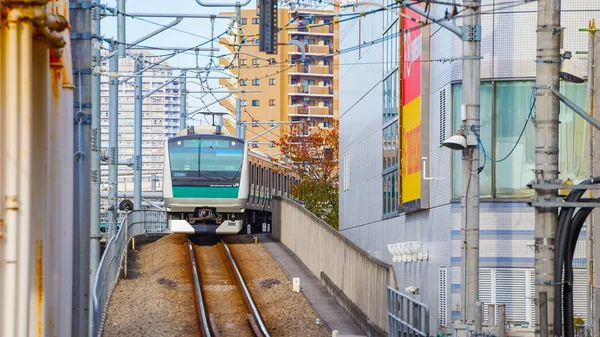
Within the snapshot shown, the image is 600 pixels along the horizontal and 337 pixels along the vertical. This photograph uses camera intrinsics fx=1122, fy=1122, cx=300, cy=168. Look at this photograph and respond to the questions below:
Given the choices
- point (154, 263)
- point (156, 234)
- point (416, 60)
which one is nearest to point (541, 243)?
point (416, 60)

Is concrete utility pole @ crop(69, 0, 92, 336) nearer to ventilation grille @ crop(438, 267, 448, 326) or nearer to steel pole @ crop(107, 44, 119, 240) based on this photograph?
ventilation grille @ crop(438, 267, 448, 326)

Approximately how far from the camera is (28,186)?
5.98 metres

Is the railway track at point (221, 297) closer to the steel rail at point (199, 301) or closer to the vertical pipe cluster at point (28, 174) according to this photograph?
the steel rail at point (199, 301)

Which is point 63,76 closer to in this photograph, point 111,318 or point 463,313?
point 463,313

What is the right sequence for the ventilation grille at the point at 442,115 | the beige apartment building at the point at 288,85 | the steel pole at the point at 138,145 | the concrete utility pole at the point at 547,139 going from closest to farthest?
the concrete utility pole at the point at 547,139
the ventilation grille at the point at 442,115
the steel pole at the point at 138,145
the beige apartment building at the point at 288,85

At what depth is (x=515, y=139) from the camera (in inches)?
740

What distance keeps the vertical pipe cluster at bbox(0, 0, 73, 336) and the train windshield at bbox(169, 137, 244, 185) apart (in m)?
26.4

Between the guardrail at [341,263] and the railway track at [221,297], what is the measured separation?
2078mm

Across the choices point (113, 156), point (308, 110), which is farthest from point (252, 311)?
point (308, 110)

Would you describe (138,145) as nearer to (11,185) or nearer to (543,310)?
(543,310)

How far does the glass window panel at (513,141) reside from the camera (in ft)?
61.3

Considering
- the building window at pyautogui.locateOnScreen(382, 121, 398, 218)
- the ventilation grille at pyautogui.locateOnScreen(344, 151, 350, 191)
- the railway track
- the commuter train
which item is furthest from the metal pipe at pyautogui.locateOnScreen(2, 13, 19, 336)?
the ventilation grille at pyautogui.locateOnScreen(344, 151, 350, 191)

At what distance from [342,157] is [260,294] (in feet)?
34.2

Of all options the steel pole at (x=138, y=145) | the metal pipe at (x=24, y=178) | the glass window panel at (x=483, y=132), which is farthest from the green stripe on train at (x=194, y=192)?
the metal pipe at (x=24, y=178)
